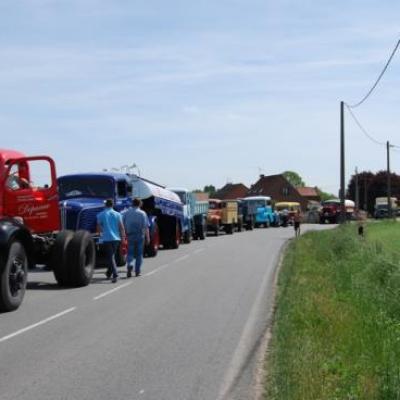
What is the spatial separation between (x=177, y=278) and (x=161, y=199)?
11.2 m

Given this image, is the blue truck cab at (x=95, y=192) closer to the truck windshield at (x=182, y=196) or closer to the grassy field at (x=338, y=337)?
the grassy field at (x=338, y=337)

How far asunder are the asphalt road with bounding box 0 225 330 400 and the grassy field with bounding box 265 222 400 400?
0.39m

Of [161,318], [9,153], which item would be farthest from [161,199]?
[161,318]

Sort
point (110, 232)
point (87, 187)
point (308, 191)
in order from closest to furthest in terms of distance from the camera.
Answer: point (110, 232) < point (87, 187) < point (308, 191)

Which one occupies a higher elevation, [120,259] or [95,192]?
[95,192]

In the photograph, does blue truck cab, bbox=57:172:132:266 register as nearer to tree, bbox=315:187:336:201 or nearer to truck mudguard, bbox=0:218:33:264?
truck mudguard, bbox=0:218:33:264

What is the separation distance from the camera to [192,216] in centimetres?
3956

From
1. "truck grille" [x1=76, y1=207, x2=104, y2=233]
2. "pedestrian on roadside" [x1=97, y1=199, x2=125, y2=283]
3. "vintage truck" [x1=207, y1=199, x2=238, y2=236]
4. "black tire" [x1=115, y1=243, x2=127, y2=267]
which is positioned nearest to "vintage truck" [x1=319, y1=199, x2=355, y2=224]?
"vintage truck" [x1=207, y1=199, x2=238, y2=236]

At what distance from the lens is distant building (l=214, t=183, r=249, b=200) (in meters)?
152

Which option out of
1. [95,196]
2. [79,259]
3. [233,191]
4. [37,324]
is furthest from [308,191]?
[37,324]

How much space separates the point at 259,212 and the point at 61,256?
161 ft

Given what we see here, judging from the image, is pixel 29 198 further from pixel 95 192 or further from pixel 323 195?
pixel 323 195

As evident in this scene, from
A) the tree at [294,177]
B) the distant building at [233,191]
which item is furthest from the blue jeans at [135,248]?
the tree at [294,177]

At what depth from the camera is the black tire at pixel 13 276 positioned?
470 inches
